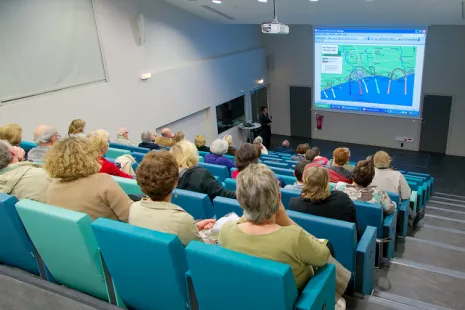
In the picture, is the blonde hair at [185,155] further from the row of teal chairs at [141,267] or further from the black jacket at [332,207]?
the row of teal chairs at [141,267]

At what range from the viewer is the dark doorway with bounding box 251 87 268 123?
11.9m

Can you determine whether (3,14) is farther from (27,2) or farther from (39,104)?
(39,104)

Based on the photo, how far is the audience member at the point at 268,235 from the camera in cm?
168

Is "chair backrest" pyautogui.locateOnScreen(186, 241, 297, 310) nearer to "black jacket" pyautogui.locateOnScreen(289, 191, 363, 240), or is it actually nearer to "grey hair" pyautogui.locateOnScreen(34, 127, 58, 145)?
"black jacket" pyautogui.locateOnScreen(289, 191, 363, 240)

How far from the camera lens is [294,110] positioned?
1187 centimetres

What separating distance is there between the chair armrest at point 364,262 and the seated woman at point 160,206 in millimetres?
1092

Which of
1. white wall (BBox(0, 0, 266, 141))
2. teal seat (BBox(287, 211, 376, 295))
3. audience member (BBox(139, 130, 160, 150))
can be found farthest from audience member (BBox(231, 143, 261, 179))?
white wall (BBox(0, 0, 266, 141))

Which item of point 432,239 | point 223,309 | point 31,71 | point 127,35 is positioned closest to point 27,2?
point 31,71

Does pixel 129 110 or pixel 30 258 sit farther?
pixel 129 110

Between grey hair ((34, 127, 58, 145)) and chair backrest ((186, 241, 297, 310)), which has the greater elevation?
grey hair ((34, 127, 58, 145))

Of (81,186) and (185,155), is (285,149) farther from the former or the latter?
(81,186)

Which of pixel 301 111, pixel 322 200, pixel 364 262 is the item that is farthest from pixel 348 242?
pixel 301 111

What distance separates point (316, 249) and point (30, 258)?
177 cm

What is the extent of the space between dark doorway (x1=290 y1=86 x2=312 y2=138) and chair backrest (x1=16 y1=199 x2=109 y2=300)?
995cm
